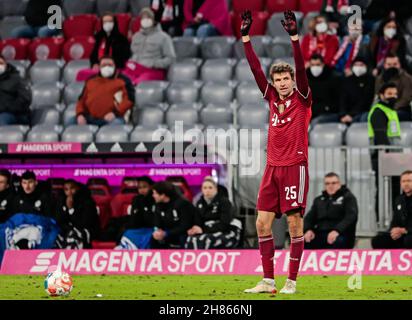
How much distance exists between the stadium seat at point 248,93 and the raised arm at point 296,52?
709cm

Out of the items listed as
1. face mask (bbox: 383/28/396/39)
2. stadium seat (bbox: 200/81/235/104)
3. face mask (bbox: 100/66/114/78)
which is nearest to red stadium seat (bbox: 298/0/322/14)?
face mask (bbox: 383/28/396/39)

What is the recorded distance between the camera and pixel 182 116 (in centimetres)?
1617

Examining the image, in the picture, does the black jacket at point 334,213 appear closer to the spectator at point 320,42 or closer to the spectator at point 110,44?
the spectator at point 320,42

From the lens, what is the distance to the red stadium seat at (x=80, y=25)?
18.9 m

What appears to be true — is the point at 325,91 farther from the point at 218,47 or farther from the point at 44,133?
the point at 44,133

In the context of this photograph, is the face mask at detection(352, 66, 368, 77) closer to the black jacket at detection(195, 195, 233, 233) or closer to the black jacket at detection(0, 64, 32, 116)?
the black jacket at detection(195, 195, 233, 233)

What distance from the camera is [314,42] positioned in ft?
54.0

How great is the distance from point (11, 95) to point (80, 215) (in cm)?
313

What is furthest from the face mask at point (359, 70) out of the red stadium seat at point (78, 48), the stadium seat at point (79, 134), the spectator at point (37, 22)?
the spectator at point (37, 22)

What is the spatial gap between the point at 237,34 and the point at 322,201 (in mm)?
4947

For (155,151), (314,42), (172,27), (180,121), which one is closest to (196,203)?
(155,151)

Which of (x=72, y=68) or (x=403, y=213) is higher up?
(x=72, y=68)

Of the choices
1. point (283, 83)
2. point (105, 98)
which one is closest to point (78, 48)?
point (105, 98)
